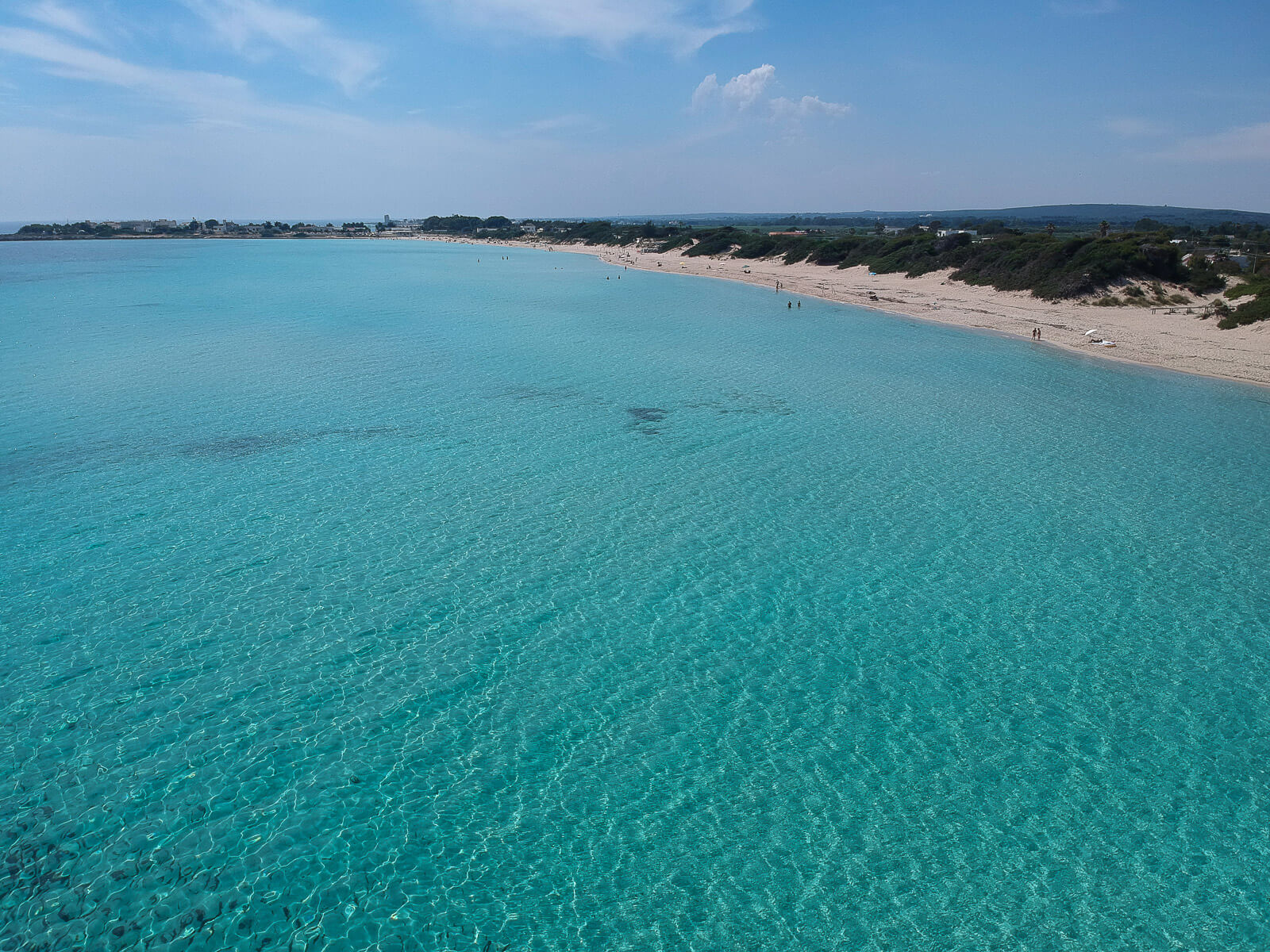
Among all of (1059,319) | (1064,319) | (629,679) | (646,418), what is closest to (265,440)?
(646,418)

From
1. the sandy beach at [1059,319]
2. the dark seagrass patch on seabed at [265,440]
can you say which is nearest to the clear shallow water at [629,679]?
the dark seagrass patch on seabed at [265,440]

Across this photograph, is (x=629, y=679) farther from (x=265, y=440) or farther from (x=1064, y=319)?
(x=1064, y=319)

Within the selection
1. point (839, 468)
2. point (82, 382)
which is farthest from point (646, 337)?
point (82, 382)

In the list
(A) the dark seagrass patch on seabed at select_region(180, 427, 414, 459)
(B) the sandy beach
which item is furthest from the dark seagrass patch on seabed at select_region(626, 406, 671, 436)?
(B) the sandy beach

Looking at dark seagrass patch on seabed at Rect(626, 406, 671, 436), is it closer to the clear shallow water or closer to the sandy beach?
the clear shallow water

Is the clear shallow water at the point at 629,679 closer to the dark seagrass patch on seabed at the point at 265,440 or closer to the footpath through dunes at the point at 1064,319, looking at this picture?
the dark seagrass patch on seabed at the point at 265,440

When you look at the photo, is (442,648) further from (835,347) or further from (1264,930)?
(835,347)
